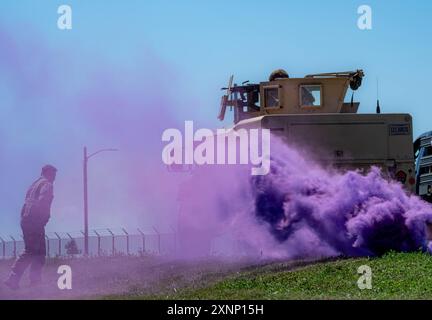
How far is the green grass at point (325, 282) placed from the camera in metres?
13.3

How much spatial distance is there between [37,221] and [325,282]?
19.2ft

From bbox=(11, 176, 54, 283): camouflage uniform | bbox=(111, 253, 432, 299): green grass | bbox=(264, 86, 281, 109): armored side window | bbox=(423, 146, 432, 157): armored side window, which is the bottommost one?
bbox=(111, 253, 432, 299): green grass

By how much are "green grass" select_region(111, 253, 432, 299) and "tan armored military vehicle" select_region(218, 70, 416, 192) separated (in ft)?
10.8

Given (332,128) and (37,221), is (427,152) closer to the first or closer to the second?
(332,128)

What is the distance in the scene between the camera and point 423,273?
48.0 feet

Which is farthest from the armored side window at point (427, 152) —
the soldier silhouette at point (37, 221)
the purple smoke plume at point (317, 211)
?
the soldier silhouette at point (37, 221)

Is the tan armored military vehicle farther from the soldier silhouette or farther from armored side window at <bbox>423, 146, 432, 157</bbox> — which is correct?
the soldier silhouette

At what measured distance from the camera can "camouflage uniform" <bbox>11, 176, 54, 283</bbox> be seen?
58.0 feet

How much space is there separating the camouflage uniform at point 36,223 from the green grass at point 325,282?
342 cm

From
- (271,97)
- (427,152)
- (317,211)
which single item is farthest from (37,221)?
(427,152)

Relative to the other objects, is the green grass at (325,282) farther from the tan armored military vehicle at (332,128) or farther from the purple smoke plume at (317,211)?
the tan armored military vehicle at (332,128)

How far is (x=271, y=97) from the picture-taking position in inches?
848

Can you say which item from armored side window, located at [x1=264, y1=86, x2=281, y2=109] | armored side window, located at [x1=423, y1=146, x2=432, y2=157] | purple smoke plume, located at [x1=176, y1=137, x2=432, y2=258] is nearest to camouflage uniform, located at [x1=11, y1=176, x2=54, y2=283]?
purple smoke plume, located at [x1=176, y1=137, x2=432, y2=258]

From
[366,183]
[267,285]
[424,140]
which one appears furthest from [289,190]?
[424,140]
